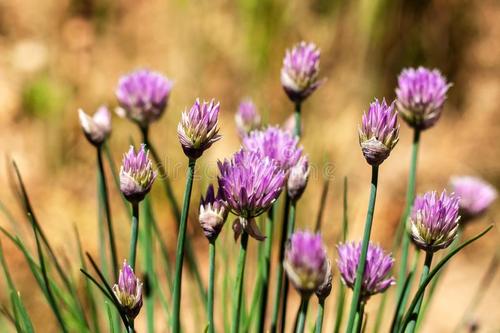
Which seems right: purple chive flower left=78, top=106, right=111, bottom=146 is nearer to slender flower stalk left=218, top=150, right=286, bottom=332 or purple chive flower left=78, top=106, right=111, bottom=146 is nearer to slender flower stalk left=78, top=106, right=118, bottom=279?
slender flower stalk left=78, top=106, right=118, bottom=279

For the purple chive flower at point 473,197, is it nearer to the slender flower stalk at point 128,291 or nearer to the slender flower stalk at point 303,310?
the slender flower stalk at point 303,310

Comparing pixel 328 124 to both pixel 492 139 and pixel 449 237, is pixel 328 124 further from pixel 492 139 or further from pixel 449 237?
pixel 449 237

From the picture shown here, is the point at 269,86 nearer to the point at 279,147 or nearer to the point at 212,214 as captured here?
the point at 279,147

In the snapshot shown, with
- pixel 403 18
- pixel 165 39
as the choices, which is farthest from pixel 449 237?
pixel 165 39

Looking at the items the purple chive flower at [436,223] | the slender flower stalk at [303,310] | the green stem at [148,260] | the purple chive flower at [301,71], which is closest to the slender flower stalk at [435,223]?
the purple chive flower at [436,223]

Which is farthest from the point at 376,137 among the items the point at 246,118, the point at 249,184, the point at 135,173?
the point at 246,118

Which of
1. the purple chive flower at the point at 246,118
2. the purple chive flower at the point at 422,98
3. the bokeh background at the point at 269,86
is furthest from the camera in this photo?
the bokeh background at the point at 269,86

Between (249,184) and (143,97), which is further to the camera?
(143,97)
